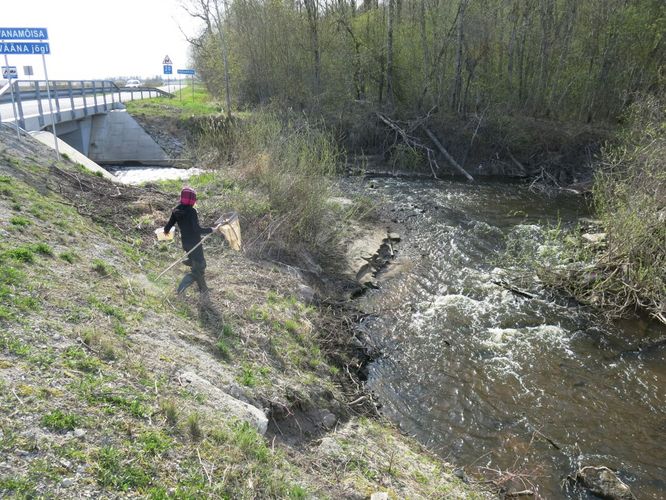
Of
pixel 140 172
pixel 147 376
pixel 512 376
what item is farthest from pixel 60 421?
pixel 140 172

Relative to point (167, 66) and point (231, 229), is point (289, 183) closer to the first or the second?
point (231, 229)

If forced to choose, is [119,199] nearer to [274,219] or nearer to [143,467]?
[274,219]

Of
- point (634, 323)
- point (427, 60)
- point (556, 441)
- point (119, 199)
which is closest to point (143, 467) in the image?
point (556, 441)

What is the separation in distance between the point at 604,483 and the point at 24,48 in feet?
47.8

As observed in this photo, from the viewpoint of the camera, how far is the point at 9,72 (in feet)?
44.5

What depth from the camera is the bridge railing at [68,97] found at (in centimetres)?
1595

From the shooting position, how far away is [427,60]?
2381cm

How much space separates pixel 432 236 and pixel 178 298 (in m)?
9.06

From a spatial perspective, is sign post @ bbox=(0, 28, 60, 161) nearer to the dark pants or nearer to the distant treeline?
the dark pants

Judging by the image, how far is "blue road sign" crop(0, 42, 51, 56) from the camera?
1097cm

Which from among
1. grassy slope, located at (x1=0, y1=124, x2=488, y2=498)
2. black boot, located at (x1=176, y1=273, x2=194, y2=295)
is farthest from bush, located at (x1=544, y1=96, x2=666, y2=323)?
black boot, located at (x1=176, y1=273, x2=194, y2=295)

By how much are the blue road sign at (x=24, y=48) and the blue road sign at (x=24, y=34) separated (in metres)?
0.13

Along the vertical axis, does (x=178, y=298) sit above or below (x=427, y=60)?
below

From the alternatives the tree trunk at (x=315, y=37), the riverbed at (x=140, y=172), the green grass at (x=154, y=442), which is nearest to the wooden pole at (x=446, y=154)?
the tree trunk at (x=315, y=37)
